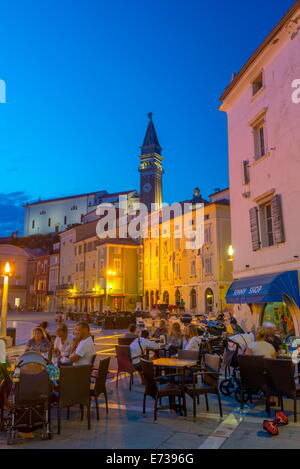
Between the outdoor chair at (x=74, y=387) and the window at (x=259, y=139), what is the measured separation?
449 inches

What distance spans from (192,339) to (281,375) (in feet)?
7.70

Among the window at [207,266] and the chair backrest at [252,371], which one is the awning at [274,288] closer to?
the chair backrest at [252,371]

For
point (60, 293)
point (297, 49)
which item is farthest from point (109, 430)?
point (60, 293)

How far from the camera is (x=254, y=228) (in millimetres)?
14734

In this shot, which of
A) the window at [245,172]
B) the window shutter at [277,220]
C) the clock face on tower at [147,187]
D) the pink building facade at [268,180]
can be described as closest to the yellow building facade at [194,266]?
the pink building facade at [268,180]

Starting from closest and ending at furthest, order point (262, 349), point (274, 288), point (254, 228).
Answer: point (262, 349) < point (274, 288) < point (254, 228)

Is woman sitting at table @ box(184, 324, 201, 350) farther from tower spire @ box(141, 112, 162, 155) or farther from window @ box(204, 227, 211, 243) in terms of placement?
tower spire @ box(141, 112, 162, 155)

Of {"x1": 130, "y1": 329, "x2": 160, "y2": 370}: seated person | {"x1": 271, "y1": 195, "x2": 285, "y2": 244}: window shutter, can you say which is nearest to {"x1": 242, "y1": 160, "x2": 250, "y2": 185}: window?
{"x1": 271, "y1": 195, "x2": 285, "y2": 244}: window shutter

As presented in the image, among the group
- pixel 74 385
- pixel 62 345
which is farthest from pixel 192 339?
pixel 74 385

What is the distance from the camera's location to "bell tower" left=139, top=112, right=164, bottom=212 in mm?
89756

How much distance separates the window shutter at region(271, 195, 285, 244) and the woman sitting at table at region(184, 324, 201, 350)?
5.75 m

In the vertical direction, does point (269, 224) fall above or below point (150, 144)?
below

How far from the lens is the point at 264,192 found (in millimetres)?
14109

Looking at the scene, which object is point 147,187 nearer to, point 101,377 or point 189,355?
point 189,355
